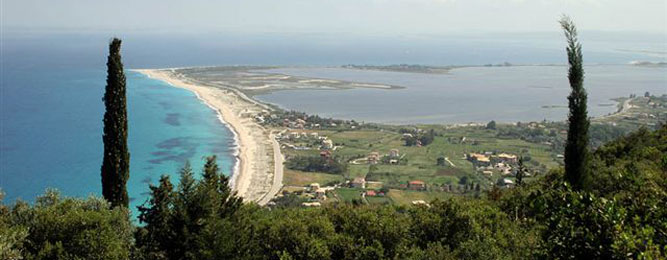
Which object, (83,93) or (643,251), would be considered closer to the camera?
(643,251)

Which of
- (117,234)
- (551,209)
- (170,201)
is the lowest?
(117,234)

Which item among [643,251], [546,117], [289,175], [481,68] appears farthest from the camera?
[481,68]

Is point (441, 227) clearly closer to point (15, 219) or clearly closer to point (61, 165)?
point (15, 219)

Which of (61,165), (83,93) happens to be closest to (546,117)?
(61,165)

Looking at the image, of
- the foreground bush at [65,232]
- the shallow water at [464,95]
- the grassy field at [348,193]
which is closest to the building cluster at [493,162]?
the grassy field at [348,193]

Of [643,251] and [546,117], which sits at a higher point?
[643,251]

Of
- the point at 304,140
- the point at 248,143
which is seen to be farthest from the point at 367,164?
the point at 248,143

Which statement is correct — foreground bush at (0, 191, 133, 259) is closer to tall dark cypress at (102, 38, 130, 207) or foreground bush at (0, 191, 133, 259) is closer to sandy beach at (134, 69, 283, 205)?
tall dark cypress at (102, 38, 130, 207)
